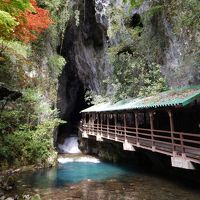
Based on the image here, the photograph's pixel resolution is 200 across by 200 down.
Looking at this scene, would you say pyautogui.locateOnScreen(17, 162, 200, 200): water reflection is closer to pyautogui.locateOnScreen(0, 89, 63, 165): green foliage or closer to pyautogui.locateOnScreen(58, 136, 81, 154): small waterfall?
pyautogui.locateOnScreen(0, 89, 63, 165): green foliage

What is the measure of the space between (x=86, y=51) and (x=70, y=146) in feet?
45.8

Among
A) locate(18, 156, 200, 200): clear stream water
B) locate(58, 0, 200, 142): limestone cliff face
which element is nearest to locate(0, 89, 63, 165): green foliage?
locate(18, 156, 200, 200): clear stream water

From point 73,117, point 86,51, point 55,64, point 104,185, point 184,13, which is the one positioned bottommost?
point 104,185

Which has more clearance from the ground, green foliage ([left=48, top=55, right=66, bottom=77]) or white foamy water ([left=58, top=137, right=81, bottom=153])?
green foliage ([left=48, top=55, right=66, bottom=77])

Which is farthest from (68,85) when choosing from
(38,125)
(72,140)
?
(38,125)

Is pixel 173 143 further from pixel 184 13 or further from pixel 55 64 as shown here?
pixel 55 64

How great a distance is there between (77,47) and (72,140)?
1421cm

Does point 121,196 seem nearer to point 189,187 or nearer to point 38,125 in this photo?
point 189,187

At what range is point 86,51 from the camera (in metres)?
36.8

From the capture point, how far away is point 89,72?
125ft

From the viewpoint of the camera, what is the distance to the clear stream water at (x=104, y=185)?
1282 centimetres

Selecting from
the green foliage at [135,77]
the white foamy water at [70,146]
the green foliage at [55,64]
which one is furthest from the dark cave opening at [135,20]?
the white foamy water at [70,146]

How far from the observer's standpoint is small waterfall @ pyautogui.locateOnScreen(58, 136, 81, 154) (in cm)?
3574

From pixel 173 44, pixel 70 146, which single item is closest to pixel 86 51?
pixel 70 146
